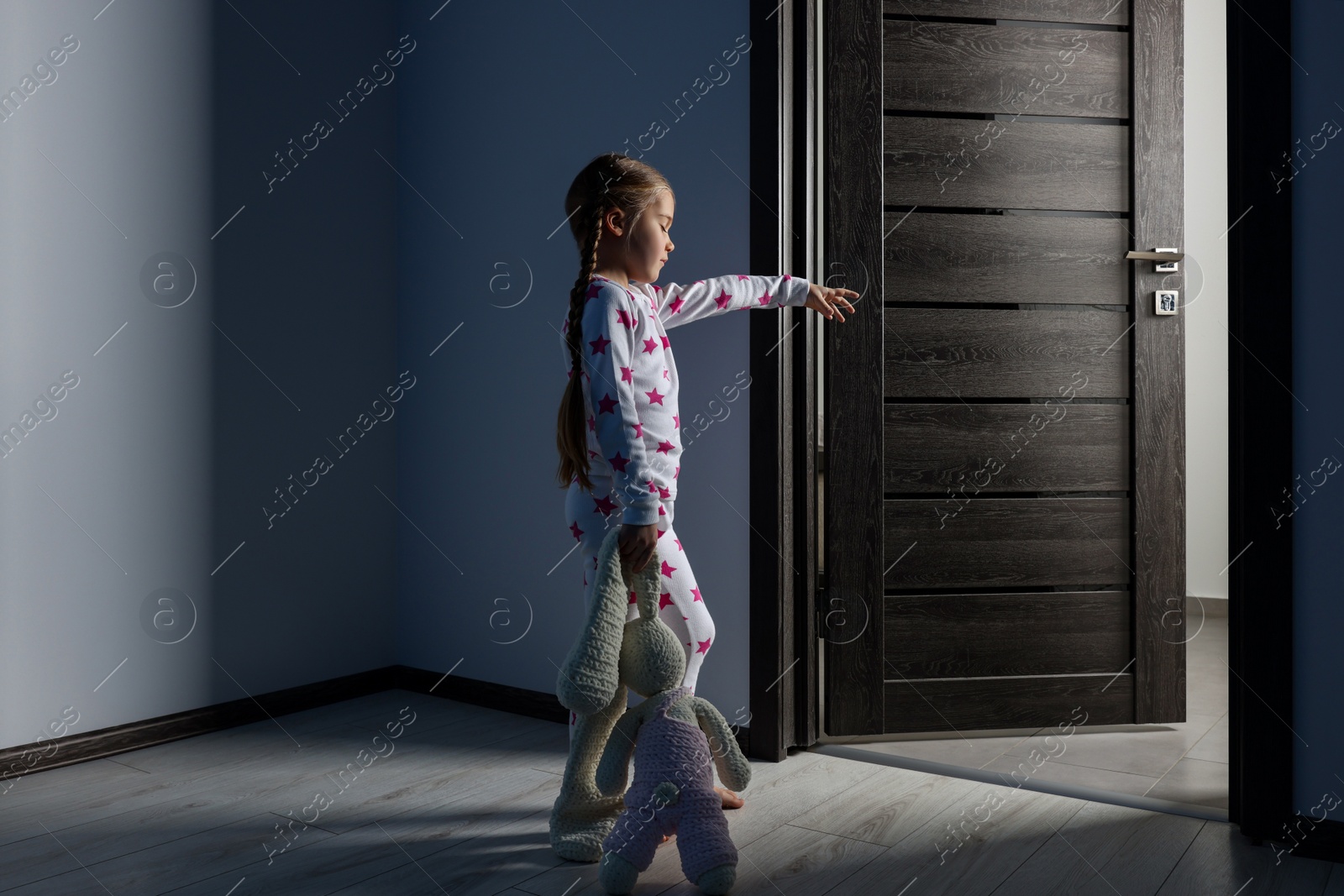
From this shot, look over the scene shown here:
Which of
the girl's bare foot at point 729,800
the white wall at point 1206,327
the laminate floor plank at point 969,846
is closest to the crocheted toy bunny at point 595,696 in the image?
the girl's bare foot at point 729,800

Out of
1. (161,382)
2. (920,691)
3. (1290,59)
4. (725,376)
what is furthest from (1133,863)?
(161,382)

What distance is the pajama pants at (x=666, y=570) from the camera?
5.24ft

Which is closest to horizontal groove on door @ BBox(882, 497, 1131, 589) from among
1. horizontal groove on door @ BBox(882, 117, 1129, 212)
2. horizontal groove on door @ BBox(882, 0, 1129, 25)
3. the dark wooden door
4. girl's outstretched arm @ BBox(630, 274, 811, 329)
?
the dark wooden door

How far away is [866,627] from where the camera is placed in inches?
82.9

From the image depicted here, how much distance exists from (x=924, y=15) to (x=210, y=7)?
162cm

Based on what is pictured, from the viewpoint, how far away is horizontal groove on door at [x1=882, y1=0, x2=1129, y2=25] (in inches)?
82.7

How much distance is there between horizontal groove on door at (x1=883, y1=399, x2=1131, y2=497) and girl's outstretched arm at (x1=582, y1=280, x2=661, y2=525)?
31.3 inches

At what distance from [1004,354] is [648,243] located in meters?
0.96

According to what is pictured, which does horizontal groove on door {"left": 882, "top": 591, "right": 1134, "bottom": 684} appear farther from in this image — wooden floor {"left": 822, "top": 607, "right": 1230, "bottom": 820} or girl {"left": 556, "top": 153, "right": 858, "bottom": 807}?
girl {"left": 556, "top": 153, "right": 858, "bottom": 807}

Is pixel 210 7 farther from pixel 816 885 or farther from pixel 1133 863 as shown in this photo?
pixel 1133 863

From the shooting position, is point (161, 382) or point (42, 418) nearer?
point (42, 418)

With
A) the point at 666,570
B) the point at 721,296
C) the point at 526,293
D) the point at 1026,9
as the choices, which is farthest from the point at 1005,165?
the point at 666,570

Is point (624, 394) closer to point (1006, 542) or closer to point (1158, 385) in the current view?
point (1006, 542)

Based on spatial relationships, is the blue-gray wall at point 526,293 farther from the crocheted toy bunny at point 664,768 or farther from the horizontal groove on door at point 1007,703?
the crocheted toy bunny at point 664,768
